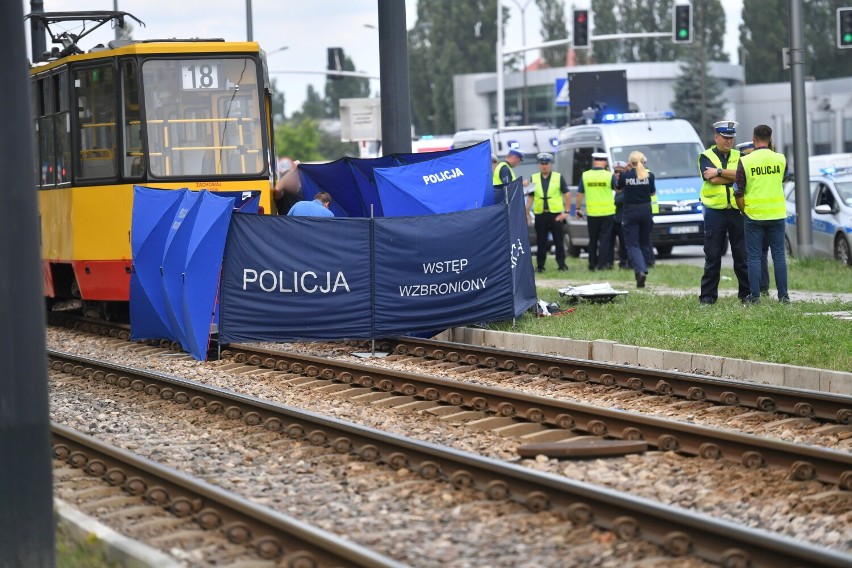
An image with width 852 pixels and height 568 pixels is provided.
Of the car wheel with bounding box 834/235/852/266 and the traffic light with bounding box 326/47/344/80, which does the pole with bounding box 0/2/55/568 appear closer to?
the car wheel with bounding box 834/235/852/266

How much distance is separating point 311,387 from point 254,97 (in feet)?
19.3

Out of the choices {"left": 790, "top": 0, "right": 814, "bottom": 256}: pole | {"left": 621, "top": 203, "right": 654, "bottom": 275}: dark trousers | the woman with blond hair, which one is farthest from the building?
{"left": 621, "top": 203, "right": 654, "bottom": 275}: dark trousers

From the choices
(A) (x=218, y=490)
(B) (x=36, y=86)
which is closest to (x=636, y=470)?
(A) (x=218, y=490)

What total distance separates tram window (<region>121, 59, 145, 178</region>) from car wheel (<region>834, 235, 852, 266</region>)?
38.3 ft

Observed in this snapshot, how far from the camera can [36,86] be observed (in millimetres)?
19047

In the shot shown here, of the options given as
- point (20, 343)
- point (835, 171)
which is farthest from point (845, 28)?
point (20, 343)

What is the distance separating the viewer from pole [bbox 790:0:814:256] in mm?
23172

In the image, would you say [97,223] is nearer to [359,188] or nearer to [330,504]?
[359,188]

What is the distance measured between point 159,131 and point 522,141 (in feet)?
61.2

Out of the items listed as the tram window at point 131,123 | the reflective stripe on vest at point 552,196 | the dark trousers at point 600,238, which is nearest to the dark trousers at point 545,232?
the reflective stripe on vest at point 552,196

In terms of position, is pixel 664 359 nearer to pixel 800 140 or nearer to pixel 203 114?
pixel 203 114

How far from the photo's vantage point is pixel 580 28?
39906 mm

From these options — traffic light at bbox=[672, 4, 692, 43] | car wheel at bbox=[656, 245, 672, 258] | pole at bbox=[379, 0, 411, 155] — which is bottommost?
car wheel at bbox=[656, 245, 672, 258]

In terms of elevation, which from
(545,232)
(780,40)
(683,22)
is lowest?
(545,232)
